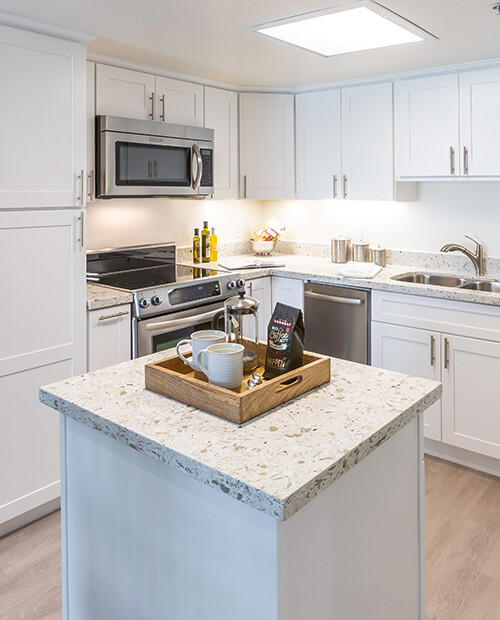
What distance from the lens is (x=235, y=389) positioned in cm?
146

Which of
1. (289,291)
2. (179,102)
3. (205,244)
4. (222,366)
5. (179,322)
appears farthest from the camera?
(205,244)

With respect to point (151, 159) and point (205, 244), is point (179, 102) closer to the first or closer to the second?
point (151, 159)

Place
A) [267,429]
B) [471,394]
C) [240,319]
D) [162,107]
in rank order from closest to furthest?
[267,429], [240,319], [471,394], [162,107]

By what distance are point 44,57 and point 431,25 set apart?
1701 millimetres

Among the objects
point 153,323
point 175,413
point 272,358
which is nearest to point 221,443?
point 175,413

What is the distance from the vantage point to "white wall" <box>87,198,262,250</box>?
Answer: 136 inches

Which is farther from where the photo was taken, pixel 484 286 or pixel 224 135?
pixel 224 135

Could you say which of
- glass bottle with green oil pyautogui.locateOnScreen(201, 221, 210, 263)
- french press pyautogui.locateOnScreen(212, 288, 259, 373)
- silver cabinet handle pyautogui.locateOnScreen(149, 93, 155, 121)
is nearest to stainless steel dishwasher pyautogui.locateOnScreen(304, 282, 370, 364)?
glass bottle with green oil pyautogui.locateOnScreen(201, 221, 210, 263)

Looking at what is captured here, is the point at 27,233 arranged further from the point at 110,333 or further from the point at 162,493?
the point at 162,493

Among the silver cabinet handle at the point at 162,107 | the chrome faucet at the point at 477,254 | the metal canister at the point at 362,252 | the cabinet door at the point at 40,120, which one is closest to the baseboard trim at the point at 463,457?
the chrome faucet at the point at 477,254

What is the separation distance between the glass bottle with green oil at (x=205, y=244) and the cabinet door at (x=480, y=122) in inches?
68.1

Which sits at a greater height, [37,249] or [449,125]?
[449,125]

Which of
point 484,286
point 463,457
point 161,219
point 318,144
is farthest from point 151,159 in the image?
point 463,457

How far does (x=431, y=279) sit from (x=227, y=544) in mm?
2871
